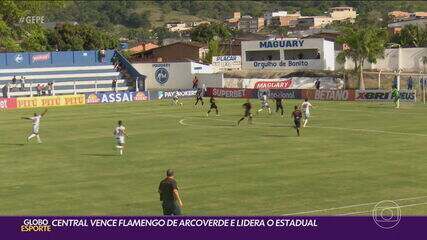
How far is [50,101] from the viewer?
266ft

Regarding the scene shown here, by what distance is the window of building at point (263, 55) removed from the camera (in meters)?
110

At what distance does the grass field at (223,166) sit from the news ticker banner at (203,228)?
935cm

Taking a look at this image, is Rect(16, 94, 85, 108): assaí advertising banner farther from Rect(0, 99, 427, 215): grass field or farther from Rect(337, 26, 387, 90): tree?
Rect(337, 26, 387, 90): tree

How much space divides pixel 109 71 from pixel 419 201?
249 ft

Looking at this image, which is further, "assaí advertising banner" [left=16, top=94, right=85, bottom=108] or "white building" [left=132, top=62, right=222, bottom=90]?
"white building" [left=132, top=62, right=222, bottom=90]

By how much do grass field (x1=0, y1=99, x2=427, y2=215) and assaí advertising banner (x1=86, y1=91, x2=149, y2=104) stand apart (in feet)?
88.3

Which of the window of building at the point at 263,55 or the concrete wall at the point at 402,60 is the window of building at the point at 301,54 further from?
the concrete wall at the point at 402,60

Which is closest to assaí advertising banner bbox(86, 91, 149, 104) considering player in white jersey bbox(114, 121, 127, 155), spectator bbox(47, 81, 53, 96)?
spectator bbox(47, 81, 53, 96)

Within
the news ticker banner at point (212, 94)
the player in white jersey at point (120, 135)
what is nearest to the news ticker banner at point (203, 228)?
the player in white jersey at point (120, 135)

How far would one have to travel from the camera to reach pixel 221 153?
126 ft

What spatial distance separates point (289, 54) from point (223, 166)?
77074mm

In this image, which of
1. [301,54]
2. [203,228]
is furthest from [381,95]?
[203,228]

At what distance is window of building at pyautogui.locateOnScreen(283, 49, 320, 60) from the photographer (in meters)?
107

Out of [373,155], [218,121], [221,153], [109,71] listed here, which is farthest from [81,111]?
[373,155]
